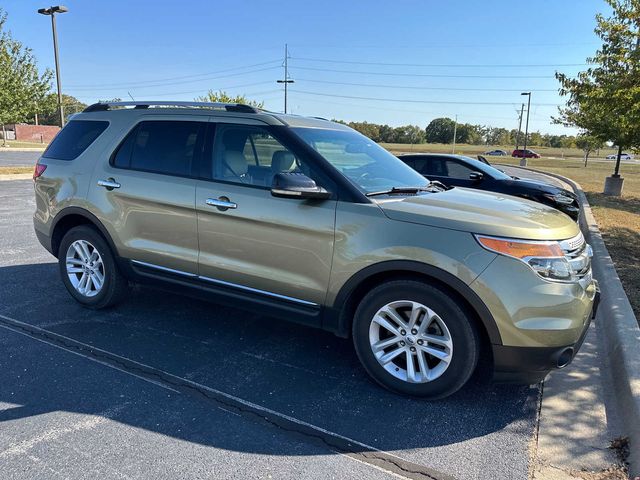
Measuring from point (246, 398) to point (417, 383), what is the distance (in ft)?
3.67

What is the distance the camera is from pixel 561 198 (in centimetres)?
960

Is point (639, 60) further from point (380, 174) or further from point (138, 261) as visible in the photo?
point (138, 261)

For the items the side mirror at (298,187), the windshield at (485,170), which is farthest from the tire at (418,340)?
the windshield at (485,170)

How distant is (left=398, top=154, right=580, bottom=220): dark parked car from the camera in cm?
955

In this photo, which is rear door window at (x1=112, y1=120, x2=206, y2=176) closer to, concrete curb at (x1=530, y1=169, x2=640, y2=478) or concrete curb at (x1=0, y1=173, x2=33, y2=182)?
concrete curb at (x1=530, y1=169, x2=640, y2=478)

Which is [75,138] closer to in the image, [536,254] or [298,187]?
[298,187]

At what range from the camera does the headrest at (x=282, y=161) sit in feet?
12.0

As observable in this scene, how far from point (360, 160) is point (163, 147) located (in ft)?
5.49

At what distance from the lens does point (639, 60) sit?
6855 mm

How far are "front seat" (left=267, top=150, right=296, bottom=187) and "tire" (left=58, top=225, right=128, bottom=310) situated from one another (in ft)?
6.06

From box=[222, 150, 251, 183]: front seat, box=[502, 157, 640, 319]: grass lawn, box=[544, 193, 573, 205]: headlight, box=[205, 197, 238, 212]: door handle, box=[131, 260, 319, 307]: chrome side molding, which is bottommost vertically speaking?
box=[502, 157, 640, 319]: grass lawn

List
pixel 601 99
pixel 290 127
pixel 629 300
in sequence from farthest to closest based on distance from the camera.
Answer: pixel 601 99, pixel 629 300, pixel 290 127

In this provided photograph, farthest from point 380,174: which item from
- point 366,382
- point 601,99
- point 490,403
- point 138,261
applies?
point 601,99

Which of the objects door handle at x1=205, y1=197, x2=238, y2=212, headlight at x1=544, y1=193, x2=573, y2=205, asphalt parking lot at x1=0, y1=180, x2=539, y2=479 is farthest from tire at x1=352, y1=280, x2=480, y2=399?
headlight at x1=544, y1=193, x2=573, y2=205
